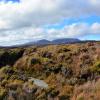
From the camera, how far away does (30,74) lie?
129 ft

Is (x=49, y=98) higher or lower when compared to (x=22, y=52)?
lower

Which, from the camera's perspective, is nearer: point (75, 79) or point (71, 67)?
point (75, 79)

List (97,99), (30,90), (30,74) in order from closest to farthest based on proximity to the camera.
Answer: (97,99)
(30,90)
(30,74)

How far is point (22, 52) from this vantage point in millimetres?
48375

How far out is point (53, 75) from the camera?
36438 mm

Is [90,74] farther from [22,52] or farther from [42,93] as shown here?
[22,52]

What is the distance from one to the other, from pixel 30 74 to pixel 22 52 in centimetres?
957

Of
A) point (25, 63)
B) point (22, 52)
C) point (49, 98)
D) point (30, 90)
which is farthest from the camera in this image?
point (22, 52)

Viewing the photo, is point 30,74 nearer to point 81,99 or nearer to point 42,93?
point 42,93

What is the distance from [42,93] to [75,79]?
427 cm

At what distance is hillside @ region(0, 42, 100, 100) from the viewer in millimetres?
30828

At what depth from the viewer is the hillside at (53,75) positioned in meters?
30.8

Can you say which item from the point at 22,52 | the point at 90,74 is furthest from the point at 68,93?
the point at 22,52

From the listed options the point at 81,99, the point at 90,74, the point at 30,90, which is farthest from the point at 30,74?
the point at 81,99
